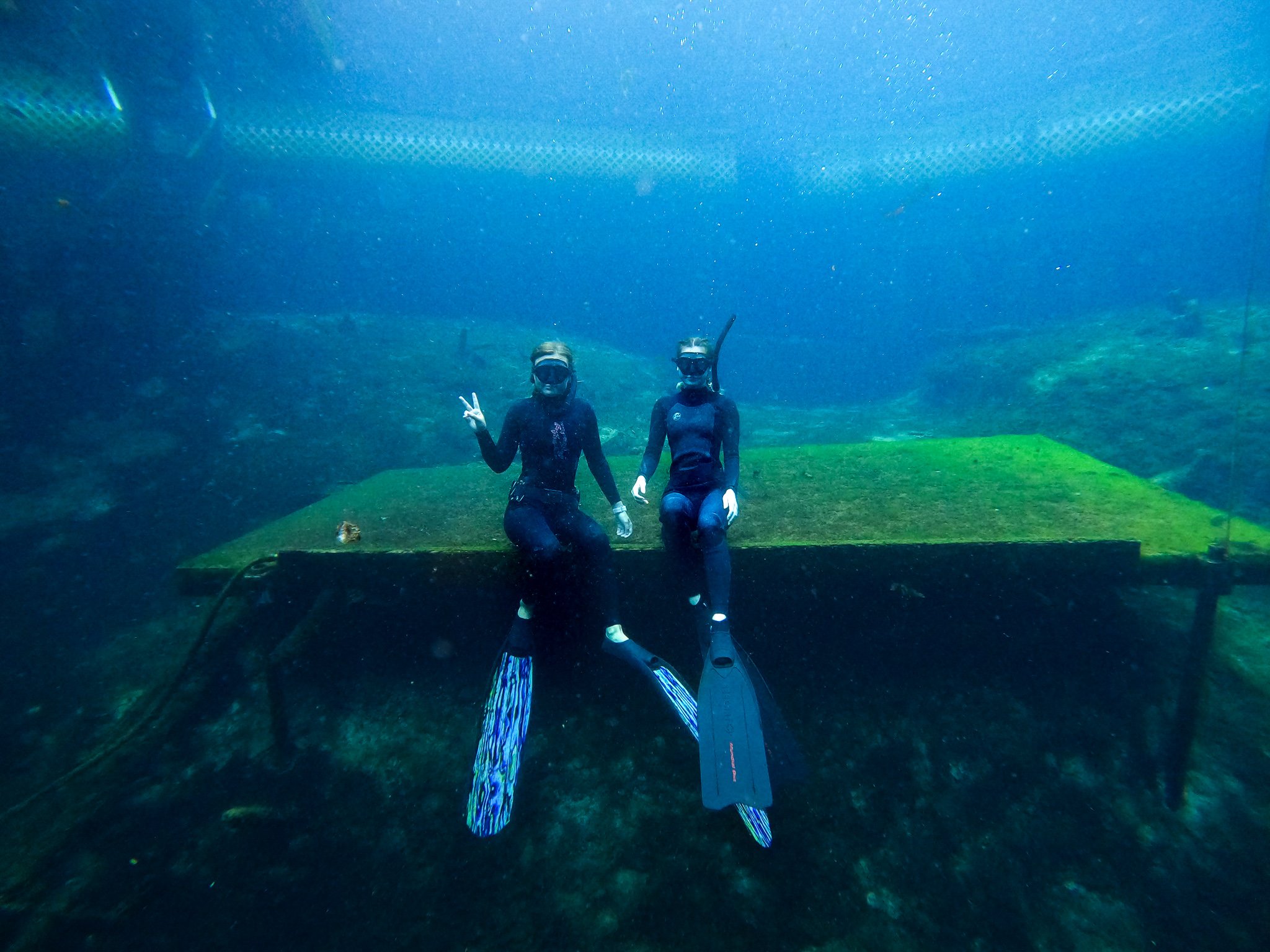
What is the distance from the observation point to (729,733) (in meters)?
3.35

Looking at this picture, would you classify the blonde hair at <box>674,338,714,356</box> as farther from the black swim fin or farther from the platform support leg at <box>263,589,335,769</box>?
the platform support leg at <box>263,589,335,769</box>

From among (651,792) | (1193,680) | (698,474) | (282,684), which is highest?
(698,474)

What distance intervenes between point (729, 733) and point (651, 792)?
86cm

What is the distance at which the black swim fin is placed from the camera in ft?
10.1

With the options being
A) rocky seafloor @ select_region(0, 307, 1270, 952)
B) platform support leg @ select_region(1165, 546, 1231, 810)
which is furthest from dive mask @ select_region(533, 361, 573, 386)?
platform support leg @ select_region(1165, 546, 1231, 810)

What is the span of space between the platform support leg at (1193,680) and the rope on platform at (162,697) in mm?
7056

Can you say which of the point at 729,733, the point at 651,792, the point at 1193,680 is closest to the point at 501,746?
the point at 651,792

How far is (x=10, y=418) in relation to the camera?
8930 mm

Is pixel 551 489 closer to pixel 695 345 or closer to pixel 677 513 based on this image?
pixel 677 513

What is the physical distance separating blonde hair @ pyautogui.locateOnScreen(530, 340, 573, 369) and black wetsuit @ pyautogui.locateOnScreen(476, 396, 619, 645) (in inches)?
13.4

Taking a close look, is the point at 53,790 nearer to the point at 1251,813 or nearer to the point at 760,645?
the point at 760,645

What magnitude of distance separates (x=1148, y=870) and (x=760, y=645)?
271 centimetres

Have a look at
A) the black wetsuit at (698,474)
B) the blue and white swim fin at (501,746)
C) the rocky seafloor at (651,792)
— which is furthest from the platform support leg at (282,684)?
the black wetsuit at (698,474)

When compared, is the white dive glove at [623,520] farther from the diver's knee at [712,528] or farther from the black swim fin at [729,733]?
the black swim fin at [729,733]
